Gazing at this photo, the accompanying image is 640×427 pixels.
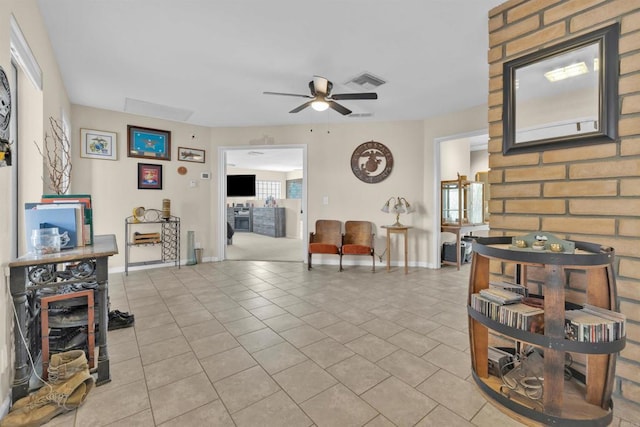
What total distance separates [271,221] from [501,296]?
26.6 ft

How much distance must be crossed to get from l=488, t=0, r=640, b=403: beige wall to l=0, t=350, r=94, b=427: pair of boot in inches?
105

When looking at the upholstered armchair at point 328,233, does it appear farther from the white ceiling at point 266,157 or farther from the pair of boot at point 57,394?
the pair of boot at point 57,394

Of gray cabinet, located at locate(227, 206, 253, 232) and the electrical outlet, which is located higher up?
gray cabinet, located at locate(227, 206, 253, 232)

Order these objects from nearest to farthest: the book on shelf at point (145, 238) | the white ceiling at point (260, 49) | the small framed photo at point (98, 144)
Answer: the white ceiling at point (260, 49)
the small framed photo at point (98, 144)
the book on shelf at point (145, 238)

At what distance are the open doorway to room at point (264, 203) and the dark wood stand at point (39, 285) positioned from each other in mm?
3384

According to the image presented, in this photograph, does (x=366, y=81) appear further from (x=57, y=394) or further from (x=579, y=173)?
(x=57, y=394)

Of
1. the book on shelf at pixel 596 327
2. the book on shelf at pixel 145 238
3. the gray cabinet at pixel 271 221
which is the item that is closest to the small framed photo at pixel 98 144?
the book on shelf at pixel 145 238

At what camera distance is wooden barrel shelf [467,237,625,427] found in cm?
121

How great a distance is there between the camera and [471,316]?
5.07ft

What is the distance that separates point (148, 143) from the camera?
4.48m

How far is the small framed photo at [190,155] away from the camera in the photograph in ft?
15.7

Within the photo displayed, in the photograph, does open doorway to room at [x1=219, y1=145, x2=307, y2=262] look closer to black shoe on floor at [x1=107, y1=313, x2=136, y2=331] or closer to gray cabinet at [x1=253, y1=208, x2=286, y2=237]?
gray cabinet at [x1=253, y1=208, x2=286, y2=237]

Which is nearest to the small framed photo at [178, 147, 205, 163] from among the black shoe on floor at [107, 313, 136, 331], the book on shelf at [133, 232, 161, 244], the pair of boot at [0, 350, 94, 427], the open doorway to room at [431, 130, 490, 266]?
the book on shelf at [133, 232, 161, 244]

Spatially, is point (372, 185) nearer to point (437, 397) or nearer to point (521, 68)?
point (521, 68)
